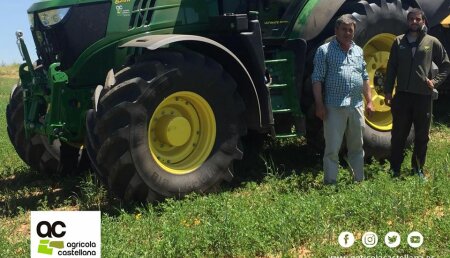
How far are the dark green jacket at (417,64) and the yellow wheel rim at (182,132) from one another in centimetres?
189

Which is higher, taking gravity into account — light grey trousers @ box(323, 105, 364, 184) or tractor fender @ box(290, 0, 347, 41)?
tractor fender @ box(290, 0, 347, 41)

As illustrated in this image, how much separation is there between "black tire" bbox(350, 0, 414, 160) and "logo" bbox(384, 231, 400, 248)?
2668 mm

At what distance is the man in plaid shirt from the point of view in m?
5.50

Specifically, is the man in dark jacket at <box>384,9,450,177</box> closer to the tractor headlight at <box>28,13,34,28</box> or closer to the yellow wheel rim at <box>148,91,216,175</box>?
the yellow wheel rim at <box>148,91,216,175</box>

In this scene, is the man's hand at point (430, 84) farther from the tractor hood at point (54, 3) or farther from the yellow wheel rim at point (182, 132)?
the tractor hood at point (54, 3)

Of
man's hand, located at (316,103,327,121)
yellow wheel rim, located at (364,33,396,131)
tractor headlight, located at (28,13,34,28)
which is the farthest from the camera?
yellow wheel rim, located at (364,33,396,131)

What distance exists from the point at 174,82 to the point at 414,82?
7.65 ft

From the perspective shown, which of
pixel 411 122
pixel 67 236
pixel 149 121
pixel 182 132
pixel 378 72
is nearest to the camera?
pixel 67 236

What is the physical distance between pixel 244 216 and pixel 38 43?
3240 millimetres

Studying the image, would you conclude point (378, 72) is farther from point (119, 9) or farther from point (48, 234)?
point (48, 234)

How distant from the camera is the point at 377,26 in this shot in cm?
671

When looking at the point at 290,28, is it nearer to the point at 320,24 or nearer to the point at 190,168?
the point at 320,24

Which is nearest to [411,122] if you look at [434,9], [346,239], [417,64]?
[417,64]

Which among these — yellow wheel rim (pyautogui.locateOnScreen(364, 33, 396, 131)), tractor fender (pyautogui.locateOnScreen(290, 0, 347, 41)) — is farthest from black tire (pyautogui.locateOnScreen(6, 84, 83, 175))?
yellow wheel rim (pyautogui.locateOnScreen(364, 33, 396, 131))
